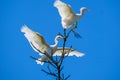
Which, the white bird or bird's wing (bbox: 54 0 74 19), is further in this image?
bird's wing (bbox: 54 0 74 19)

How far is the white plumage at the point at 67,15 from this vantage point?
711 centimetres

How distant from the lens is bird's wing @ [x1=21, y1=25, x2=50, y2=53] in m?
6.57

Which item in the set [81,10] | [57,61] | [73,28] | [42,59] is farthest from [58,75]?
[81,10]

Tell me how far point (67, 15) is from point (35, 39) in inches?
39.5

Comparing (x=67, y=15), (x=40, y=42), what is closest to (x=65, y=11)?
(x=67, y=15)

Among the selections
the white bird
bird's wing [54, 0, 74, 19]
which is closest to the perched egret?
bird's wing [54, 0, 74, 19]

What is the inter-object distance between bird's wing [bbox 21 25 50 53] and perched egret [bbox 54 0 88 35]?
570 millimetres

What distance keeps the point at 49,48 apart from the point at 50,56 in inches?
24.9

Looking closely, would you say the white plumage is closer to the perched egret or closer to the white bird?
the perched egret

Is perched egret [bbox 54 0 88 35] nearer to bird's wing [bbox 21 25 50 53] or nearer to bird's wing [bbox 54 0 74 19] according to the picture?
bird's wing [bbox 54 0 74 19]

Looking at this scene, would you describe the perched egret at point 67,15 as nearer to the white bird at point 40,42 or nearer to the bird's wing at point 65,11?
the bird's wing at point 65,11

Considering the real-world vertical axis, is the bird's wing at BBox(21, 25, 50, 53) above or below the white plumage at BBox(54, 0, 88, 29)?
below

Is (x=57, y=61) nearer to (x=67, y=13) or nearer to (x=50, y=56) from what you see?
(x=50, y=56)

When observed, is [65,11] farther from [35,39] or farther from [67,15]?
[35,39]
